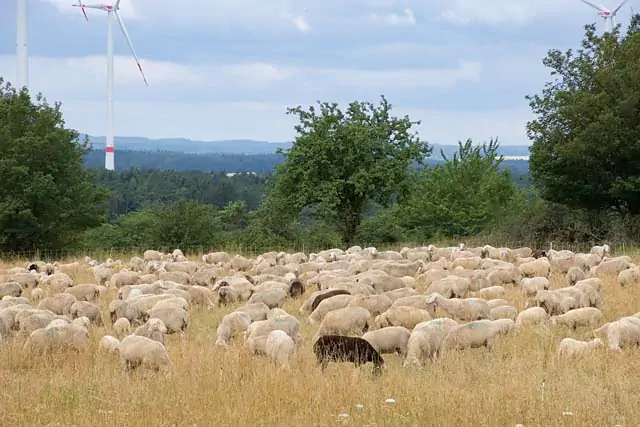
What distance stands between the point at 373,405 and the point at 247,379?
2.04 m

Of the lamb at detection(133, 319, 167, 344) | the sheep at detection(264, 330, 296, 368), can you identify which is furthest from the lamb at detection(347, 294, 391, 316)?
the lamb at detection(133, 319, 167, 344)

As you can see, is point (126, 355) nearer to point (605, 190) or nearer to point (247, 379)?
point (247, 379)

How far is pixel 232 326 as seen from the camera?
1409 centimetres

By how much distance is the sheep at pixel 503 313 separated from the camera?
15049mm

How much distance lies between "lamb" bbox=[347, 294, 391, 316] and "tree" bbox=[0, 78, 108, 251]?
834 inches

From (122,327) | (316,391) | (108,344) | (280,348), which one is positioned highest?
(280,348)

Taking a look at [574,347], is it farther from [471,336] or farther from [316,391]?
[316,391]

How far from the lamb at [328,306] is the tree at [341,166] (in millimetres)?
20322

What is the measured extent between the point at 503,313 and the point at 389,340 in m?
3.59

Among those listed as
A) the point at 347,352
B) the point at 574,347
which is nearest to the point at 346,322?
the point at 347,352

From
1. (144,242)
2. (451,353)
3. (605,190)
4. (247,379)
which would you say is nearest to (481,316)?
(451,353)

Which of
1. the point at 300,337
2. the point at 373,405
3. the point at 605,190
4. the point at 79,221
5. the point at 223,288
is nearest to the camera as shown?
the point at 373,405

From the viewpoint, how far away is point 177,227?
37719 millimetres

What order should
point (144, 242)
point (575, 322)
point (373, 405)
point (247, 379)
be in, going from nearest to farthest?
1. point (373, 405)
2. point (247, 379)
3. point (575, 322)
4. point (144, 242)
